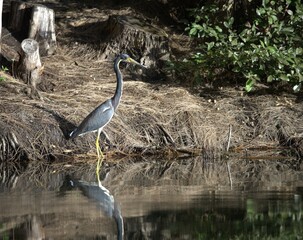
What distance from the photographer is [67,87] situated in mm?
13562

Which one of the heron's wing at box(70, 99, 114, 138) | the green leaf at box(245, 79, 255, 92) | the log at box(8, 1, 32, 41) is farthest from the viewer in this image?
the log at box(8, 1, 32, 41)

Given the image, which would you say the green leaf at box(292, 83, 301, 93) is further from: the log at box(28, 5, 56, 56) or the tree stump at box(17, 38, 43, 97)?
the log at box(28, 5, 56, 56)

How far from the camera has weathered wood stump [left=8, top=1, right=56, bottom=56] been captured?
14.6 meters

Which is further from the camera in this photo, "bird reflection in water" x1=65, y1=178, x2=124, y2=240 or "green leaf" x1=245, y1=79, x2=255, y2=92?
"green leaf" x1=245, y1=79, x2=255, y2=92

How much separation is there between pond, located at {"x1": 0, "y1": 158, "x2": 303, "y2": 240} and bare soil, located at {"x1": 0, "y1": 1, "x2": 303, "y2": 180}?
1739 millimetres

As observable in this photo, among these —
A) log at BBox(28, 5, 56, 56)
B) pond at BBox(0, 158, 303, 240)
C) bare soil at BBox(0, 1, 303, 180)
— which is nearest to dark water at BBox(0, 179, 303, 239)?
pond at BBox(0, 158, 303, 240)

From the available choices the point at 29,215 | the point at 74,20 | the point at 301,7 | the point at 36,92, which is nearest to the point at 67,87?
the point at 36,92

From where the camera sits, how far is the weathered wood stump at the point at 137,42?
14727 millimetres

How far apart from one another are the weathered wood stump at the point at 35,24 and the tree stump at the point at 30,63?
1.29m

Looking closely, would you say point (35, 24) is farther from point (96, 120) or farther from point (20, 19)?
point (96, 120)

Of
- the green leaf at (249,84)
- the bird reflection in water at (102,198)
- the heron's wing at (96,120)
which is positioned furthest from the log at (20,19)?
the bird reflection in water at (102,198)

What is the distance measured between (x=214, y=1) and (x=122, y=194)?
6301 mm

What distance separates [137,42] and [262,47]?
253 cm

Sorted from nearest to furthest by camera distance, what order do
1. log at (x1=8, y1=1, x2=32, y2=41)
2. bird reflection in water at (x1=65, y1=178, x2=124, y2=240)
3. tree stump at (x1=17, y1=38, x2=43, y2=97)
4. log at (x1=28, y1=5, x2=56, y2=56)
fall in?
bird reflection in water at (x1=65, y1=178, x2=124, y2=240)
tree stump at (x1=17, y1=38, x2=43, y2=97)
log at (x1=28, y1=5, x2=56, y2=56)
log at (x1=8, y1=1, x2=32, y2=41)
